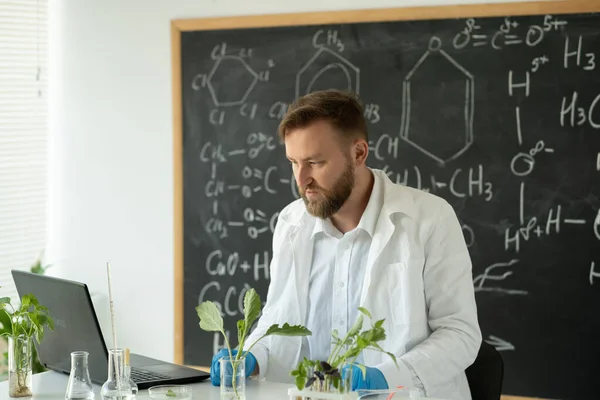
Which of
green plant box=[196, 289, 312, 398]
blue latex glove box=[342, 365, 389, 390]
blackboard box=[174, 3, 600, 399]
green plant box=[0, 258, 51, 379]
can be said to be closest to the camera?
green plant box=[196, 289, 312, 398]

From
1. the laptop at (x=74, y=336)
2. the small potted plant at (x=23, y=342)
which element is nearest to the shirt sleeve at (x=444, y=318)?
the laptop at (x=74, y=336)

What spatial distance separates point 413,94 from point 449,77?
0.17 metres

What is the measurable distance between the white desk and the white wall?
1.89 meters

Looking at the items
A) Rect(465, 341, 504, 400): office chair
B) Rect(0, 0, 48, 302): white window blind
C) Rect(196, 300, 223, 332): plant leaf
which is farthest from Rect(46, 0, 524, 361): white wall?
Rect(196, 300, 223, 332): plant leaf

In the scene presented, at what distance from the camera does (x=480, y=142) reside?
11.5 feet

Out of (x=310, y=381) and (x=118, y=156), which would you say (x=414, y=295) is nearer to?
(x=310, y=381)

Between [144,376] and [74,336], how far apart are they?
226mm

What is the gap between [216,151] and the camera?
4.00m

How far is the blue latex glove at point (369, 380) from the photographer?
2.04m

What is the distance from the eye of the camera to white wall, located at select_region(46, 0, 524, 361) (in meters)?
4.14

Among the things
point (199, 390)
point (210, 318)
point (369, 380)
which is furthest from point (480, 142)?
point (210, 318)

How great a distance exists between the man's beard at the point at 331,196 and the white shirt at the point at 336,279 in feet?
0.26

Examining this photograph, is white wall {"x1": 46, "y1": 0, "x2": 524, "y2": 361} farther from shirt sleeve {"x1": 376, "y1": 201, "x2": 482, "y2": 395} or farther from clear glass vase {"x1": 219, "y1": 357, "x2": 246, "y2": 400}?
clear glass vase {"x1": 219, "y1": 357, "x2": 246, "y2": 400}

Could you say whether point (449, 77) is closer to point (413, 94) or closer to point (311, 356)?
point (413, 94)
